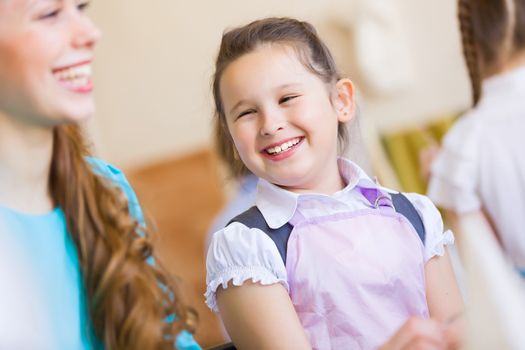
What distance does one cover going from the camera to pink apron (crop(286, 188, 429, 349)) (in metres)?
0.73

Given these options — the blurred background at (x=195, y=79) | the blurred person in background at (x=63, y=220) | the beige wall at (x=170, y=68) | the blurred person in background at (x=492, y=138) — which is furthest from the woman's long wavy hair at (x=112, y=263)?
the beige wall at (x=170, y=68)

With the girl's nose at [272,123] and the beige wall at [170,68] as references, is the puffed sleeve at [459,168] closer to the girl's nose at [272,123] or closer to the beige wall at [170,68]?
the girl's nose at [272,123]

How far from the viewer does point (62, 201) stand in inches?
27.5

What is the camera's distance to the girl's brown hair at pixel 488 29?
46.4 inches

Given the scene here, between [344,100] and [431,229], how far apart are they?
153mm

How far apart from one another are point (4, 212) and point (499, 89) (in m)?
0.86

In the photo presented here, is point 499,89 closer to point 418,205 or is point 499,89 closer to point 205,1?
point 418,205

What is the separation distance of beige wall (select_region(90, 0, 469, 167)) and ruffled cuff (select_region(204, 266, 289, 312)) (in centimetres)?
256

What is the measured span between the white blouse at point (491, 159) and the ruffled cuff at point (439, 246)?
40 centimetres

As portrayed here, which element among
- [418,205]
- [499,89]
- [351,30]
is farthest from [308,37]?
[351,30]

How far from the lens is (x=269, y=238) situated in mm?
767

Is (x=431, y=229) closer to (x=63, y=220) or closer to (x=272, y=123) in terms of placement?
(x=272, y=123)

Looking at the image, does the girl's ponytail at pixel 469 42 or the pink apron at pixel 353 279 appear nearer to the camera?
the pink apron at pixel 353 279

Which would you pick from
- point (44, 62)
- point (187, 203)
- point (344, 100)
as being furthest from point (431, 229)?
point (187, 203)
